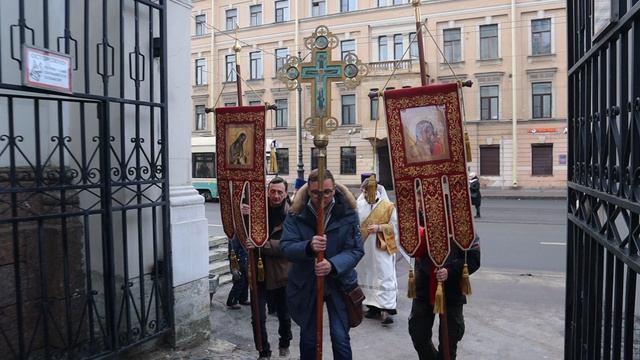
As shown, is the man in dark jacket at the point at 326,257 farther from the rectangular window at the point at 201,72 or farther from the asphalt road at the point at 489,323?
the rectangular window at the point at 201,72

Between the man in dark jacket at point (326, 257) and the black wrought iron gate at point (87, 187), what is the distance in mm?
1230

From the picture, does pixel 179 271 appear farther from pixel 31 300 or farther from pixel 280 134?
pixel 280 134

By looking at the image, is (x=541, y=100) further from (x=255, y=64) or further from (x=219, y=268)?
(x=219, y=268)

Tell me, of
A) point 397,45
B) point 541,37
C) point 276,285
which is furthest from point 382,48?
point 276,285

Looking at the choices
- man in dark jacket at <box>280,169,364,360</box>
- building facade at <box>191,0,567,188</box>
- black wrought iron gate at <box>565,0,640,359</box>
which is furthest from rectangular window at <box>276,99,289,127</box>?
black wrought iron gate at <box>565,0,640,359</box>

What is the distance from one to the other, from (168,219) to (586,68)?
11.1 ft

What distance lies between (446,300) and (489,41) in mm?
29211

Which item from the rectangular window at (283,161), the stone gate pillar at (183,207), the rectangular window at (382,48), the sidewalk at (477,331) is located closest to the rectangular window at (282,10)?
the rectangular window at (382,48)

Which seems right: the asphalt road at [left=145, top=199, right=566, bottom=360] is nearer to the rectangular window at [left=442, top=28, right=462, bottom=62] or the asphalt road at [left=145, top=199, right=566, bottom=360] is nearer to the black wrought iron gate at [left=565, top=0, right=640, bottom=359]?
the black wrought iron gate at [left=565, top=0, right=640, bottom=359]

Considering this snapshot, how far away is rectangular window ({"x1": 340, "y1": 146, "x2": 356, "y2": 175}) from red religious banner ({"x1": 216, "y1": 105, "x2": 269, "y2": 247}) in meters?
28.7

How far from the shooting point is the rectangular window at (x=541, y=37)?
2942 cm

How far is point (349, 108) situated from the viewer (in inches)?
1347

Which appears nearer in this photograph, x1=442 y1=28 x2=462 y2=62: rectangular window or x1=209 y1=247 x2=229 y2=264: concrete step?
x1=209 y1=247 x2=229 y2=264: concrete step

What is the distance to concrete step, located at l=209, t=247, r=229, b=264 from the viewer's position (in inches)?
335
